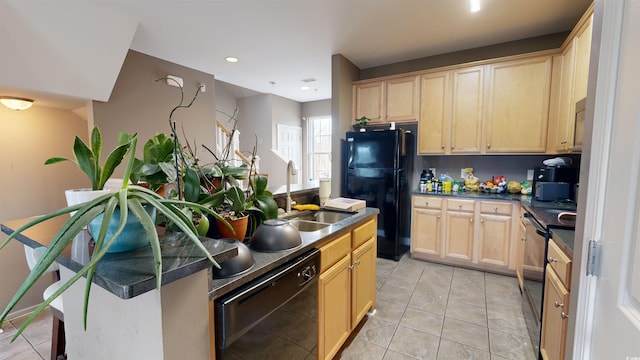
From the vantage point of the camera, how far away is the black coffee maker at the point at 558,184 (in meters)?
2.67

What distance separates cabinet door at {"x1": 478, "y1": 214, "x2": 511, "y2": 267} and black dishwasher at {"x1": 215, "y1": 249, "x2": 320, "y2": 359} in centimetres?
247

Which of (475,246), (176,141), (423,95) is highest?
(423,95)

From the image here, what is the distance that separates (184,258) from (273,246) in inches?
21.5

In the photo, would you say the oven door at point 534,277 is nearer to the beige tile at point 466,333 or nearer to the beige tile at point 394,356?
the beige tile at point 466,333

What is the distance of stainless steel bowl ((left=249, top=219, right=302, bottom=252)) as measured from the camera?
4.24ft

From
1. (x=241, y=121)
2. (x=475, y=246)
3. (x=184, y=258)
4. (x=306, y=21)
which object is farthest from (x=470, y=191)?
(x=241, y=121)

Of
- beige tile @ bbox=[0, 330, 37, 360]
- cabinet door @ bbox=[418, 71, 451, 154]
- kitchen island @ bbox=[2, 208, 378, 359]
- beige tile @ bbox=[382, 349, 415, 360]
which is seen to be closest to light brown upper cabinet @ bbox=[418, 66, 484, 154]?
cabinet door @ bbox=[418, 71, 451, 154]

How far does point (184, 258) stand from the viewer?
775 mm

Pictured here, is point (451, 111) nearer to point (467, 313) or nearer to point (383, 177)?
point (383, 177)

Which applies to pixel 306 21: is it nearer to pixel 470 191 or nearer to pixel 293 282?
pixel 293 282

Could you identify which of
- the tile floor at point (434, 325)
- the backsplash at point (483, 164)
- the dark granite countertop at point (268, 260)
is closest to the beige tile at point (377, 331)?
the tile floor at point (434, 325)

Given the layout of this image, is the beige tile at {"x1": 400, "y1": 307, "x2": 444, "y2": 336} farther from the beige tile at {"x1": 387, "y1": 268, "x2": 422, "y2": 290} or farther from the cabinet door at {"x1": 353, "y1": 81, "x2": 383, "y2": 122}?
the cabinet door at {"x1": 353, "y1": 81, "x2": 383, "y2": 122}

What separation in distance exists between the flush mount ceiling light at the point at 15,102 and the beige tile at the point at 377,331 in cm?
346

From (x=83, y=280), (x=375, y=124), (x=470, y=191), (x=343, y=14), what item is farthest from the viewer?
(x=375, y=124)
